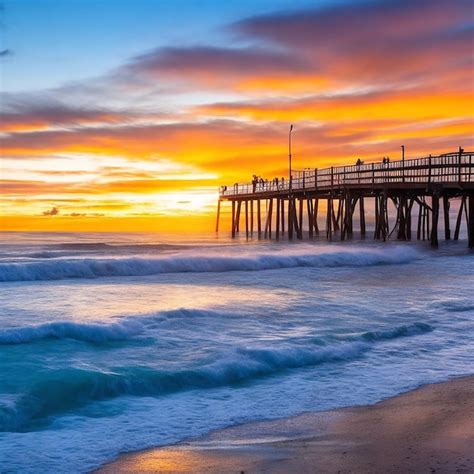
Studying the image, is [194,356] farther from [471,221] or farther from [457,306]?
[471,221]

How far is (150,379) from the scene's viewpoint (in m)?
7.43

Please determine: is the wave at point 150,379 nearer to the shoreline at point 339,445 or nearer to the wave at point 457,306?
the shoreline at point 339,445

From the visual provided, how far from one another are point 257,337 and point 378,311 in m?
3.85

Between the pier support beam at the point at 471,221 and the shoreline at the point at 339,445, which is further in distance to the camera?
the pier support beam at the point at 471,221

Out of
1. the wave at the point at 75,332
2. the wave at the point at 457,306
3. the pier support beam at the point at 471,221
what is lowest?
the wave at the point at 457,306

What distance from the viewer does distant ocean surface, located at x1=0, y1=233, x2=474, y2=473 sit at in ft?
19.2

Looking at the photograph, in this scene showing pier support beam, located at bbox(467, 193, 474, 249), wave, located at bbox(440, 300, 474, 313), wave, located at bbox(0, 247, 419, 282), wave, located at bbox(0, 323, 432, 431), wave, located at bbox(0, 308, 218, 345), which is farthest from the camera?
pier support beam, located at bbox(467, 193, 474, 249)

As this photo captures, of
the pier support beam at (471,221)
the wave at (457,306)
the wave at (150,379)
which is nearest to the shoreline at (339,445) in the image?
the wave at (150,379)

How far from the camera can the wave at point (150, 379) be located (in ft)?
21.1

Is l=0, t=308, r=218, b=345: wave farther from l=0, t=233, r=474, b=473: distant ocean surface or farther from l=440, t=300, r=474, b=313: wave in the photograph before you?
l=440, t=300, r=474, b=313: wave

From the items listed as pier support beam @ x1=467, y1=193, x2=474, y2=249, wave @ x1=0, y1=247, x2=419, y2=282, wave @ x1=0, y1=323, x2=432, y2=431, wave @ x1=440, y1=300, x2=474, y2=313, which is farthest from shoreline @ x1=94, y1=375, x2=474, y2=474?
pier support beam @ x1=467, y1=193, x2=474, y2=249

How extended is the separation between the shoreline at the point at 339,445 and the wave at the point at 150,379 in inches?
61.4

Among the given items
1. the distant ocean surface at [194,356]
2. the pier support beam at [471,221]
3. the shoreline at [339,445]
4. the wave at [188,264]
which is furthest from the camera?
the pier support beam at [471,221]

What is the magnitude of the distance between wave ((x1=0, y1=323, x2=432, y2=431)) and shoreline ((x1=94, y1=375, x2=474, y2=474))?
156 centimetres
